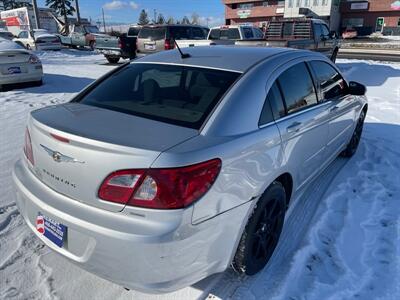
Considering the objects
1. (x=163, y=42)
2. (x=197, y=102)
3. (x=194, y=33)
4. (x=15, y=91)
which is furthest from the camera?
(x=194, y=33)

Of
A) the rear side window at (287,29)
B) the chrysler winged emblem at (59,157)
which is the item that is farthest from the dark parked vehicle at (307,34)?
the chrysler winged emblem at (59,157)

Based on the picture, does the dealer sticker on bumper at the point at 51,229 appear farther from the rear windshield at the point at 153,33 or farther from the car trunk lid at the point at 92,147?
the rear windshield at the point at 153,33

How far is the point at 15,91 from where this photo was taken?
30.1 ft

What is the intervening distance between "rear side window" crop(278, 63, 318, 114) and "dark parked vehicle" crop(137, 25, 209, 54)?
10836 mm

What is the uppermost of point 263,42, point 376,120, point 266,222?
point 263,42

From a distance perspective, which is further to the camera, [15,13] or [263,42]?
[15,13]

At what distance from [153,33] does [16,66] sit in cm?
622

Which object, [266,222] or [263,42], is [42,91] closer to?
[263,42]

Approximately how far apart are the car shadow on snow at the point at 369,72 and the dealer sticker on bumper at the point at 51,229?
11146mm

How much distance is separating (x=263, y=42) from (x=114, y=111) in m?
9.26

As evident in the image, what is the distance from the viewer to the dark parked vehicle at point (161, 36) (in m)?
13.8

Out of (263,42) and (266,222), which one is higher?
(263,42)

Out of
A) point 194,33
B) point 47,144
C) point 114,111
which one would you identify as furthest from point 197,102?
point 194,33

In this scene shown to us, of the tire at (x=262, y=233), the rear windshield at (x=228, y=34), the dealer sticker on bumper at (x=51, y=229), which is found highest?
the rear windshield at (x=228, y=34)
